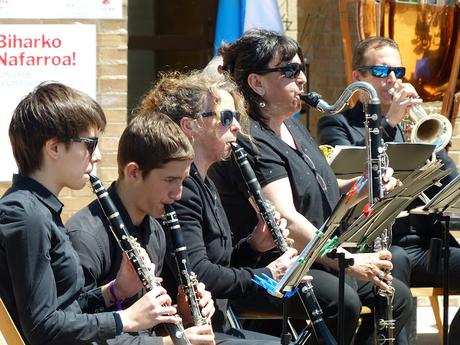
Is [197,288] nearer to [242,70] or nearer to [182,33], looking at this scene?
[242,70]

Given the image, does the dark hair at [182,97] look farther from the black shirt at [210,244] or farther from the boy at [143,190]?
the boy at [143,190]

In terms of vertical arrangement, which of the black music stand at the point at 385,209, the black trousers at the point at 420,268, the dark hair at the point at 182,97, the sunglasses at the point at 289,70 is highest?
the sunglasses at the point at 289,70

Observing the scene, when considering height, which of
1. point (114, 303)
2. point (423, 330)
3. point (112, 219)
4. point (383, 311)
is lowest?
point (423, 330)

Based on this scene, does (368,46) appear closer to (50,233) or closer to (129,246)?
(129,246)

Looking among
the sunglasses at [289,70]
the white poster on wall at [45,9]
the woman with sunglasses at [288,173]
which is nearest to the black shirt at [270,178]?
the woman with sunglasses at [288,173]

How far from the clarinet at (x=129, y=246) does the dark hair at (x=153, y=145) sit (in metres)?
0.26

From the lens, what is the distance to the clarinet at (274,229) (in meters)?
4.07

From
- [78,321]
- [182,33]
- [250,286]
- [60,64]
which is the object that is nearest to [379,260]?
[250,286]

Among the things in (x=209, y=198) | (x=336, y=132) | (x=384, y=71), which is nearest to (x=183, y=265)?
(x=209, y=198)

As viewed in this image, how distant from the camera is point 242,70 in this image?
15.3ft

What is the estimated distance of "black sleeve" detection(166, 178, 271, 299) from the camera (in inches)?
152

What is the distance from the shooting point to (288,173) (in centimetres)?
451

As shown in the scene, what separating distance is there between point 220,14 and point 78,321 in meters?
3.94

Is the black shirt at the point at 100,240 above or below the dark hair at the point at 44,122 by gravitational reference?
below
